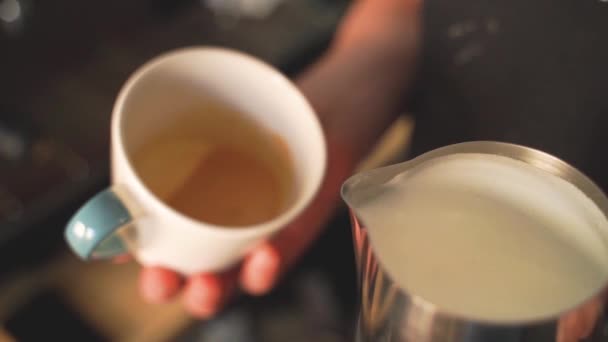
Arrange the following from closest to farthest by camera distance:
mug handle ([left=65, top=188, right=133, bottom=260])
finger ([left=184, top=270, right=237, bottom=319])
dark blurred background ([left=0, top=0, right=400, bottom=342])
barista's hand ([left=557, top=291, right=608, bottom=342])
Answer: barista's hand ([left=557, top=291, right=608, bottom=342])
mug handle ([left=65, top=188, right=133, bottom=260])
finger ([left=184, top=270, right=237, bottom=319])
dark blurred background ([left=0, top=0, right=400, bottom=342])

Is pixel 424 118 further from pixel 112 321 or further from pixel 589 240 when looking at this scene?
pixel 112 321

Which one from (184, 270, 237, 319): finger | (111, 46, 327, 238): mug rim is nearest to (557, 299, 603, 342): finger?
(111, 46, 327, 238): mug rim

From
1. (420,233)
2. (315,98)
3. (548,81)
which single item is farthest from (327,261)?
(420,233)

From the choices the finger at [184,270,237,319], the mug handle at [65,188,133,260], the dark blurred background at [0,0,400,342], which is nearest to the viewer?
the mug handle at [65,188,133,260]

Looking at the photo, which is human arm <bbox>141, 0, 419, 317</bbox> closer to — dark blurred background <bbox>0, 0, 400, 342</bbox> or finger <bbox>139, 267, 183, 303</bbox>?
finger <bbox>139, 267, 183, 303</bbox>

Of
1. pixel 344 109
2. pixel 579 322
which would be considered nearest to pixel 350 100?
pixel 344 109

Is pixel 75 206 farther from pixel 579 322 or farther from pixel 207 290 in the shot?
pixel 579 322
